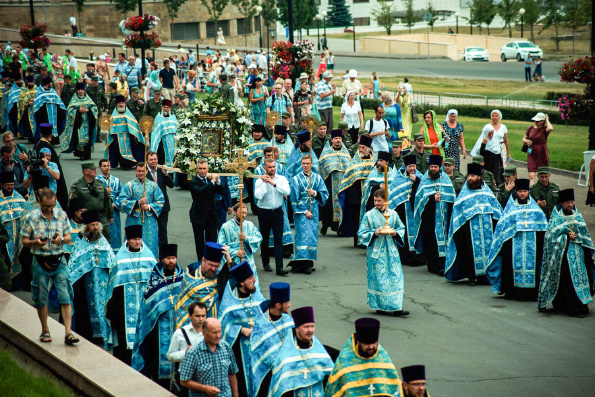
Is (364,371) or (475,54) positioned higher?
(475,54)

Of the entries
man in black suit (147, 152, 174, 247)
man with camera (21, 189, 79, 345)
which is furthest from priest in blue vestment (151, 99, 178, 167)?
man with camera (21, 189, 79, 345)

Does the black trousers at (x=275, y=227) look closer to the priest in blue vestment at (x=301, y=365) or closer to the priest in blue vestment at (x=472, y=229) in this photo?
the priest in blue vestment at (x=472, y=229)

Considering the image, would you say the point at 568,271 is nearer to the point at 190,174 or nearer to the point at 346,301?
the point at 346,301

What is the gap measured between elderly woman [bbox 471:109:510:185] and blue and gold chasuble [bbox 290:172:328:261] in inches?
196

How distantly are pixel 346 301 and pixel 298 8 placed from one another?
55.0 meters

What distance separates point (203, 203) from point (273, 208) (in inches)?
45.4

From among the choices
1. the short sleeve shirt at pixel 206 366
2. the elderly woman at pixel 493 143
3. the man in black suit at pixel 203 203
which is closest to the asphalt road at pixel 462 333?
the man in black suit at pixel 203 203

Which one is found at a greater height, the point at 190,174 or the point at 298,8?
the point at 298,8

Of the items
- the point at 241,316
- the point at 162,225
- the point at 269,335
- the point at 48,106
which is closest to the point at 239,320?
the point at 241,316

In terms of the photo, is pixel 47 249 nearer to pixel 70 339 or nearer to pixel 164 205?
pixel 70 339

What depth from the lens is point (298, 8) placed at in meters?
66.2

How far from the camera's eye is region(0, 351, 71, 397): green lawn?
9.55m

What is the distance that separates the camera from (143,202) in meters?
14.2

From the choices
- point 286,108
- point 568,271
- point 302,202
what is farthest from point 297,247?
point 286,108
